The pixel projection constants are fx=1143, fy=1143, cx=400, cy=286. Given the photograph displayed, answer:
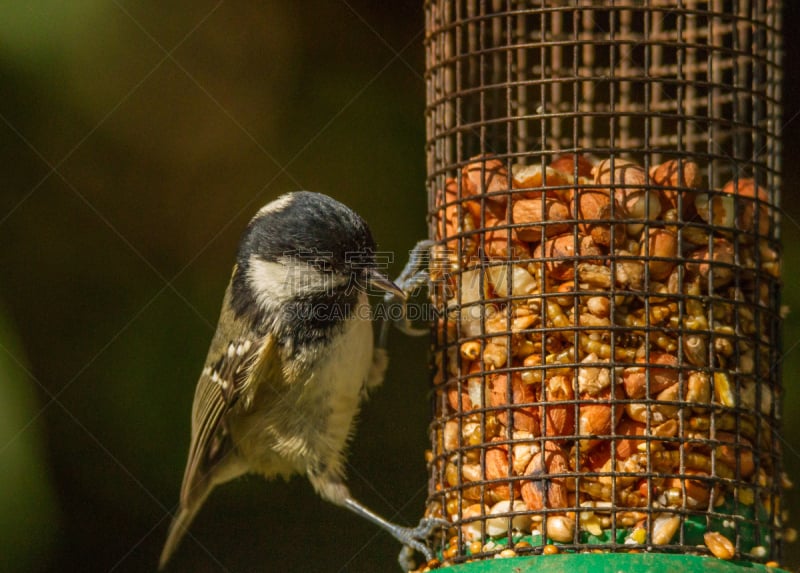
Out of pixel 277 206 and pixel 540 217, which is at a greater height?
pixel 277 206

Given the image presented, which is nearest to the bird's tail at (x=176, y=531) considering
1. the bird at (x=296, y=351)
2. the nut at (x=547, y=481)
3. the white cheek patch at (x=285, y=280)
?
the bird at (x=296, y=351)

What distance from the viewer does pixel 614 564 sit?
110 inches

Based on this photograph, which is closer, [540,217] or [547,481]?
[547,481]

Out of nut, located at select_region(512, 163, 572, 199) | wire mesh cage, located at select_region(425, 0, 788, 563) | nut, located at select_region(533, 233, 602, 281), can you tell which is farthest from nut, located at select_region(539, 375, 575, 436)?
nut, located at select_region(512, 163, 572, 199)

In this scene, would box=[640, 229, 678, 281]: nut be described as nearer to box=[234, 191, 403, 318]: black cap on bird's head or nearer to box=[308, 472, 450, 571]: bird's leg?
box=[234, 191, 403, 318]: black cap on bird's head

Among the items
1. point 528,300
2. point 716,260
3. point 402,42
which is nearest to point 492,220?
point 528,300

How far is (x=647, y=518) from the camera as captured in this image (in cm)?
301

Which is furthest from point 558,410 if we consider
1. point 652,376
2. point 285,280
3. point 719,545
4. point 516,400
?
point 285,280

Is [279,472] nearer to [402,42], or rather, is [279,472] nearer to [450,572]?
[450,572]

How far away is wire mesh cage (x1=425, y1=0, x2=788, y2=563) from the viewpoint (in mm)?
3057

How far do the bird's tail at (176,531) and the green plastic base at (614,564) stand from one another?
1.82 m

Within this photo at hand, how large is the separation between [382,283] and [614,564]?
4.12 feet

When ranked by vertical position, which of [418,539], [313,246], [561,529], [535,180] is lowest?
[418,539]

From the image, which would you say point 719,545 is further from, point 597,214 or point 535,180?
point 535,180
